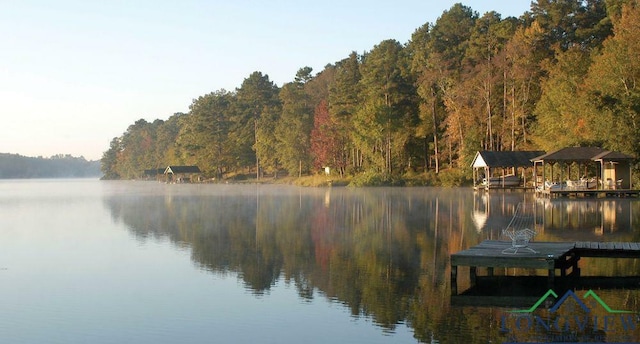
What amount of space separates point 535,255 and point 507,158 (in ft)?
130

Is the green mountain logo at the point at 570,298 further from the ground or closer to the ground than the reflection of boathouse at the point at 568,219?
closer to the ground

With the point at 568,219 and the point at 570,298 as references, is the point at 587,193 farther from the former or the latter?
the point at 570,298

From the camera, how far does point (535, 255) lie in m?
13.1

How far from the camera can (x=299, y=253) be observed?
18703mm

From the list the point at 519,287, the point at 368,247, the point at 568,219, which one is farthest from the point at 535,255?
the point at 568,219

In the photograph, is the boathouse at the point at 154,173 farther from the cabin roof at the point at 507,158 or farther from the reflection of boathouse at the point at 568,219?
the reflection of boathouse at the point at 568,219

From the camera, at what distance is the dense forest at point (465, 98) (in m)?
48.9

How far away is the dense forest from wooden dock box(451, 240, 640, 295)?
3183 centimetres

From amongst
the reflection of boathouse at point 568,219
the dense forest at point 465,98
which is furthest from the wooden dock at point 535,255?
the dense forest at point 465,98

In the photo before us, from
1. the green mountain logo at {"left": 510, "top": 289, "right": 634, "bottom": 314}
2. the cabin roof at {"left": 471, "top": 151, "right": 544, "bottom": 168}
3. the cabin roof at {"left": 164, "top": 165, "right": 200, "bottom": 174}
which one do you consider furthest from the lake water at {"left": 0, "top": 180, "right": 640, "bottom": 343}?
the cabin roof at {"left": 164, "top": 165, "right": 200, "bottom": 174}

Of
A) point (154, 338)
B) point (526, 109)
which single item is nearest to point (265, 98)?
point (526, 109)

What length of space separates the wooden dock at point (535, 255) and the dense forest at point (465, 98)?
31826 mm

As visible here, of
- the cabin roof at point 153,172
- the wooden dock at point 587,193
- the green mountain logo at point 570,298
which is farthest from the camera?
the cabin roof at point 153,172

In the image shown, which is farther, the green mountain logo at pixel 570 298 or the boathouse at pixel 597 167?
the boathouse at pixel 597 167
